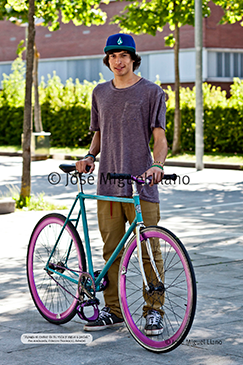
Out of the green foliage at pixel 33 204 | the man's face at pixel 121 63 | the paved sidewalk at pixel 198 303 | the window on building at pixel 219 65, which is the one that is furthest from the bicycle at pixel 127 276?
the window on building at pixel 219 65

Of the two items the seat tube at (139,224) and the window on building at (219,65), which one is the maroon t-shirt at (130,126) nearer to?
the seat tube at (139,224)

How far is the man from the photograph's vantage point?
4.43 m

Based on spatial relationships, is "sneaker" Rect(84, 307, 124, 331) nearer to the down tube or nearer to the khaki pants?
the khaki pants

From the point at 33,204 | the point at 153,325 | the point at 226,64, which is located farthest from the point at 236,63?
the point at 153,325

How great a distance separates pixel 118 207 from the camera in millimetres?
A: 4574

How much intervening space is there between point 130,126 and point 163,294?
114cm

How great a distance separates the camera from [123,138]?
4.46 m

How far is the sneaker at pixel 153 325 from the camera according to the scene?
4.14 metres

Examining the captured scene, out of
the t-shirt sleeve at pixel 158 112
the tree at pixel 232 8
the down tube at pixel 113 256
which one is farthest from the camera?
the tree at pixel 232 8

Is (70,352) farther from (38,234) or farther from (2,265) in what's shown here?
(2,265)

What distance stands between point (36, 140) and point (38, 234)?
59.0ft

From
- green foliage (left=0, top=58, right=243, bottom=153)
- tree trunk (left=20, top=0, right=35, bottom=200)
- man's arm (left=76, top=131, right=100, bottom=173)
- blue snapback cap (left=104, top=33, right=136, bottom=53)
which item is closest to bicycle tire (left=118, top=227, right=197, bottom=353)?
man's arm (left=76, top=131, right=100, bottom=173)

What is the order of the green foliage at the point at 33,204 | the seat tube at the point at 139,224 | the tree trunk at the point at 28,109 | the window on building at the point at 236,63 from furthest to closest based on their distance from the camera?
the window on building at the point at 236,63
the tree trunk at the point at 28,109
the green foliage at the point at 33,204
the seat tube at the point at 139,224

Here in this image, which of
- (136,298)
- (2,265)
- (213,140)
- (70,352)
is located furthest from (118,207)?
(213,140)
